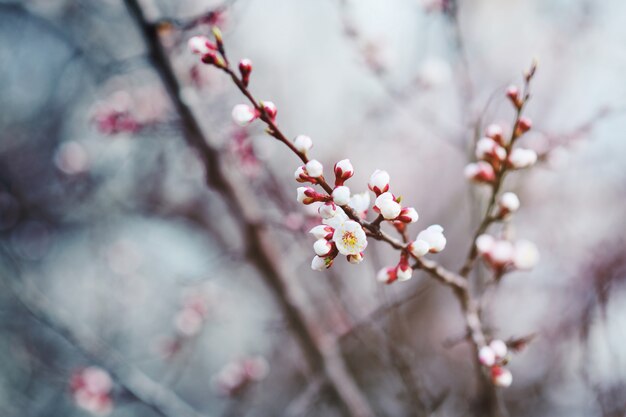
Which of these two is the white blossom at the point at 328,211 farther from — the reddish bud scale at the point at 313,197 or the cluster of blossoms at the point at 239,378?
the cluster of blossoms at the point at 239,378

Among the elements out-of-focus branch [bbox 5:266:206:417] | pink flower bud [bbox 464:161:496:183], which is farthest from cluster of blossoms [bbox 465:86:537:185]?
out-of-focus branch [bbox 5:266:206:417]

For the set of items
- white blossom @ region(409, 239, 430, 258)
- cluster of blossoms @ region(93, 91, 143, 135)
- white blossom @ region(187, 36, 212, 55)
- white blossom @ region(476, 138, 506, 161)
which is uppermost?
cluster of blossoms @ region(93, 91, 143, 135)

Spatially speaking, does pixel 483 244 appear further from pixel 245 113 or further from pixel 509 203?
pixel 245 113

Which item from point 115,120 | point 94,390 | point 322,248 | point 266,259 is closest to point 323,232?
point 322,248

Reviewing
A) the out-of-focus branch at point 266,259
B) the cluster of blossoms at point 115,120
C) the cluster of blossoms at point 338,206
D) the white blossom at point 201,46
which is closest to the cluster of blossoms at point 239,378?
the out-of-focus branch at point 266,259

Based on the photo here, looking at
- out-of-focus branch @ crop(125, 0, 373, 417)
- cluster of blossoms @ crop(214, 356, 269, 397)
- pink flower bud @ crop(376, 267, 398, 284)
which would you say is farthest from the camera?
cluster of blossoms @ crop(214, 356, 269, 397)

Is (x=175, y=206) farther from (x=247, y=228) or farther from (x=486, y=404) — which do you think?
(x=486, y=404)

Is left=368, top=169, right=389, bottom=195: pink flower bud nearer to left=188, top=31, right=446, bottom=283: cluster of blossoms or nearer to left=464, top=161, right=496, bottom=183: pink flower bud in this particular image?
left=188, top=31, right=446, bottom=283: cluster of blossoms
